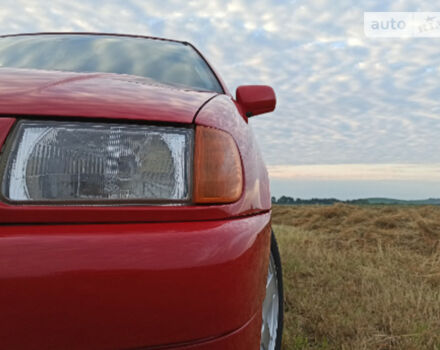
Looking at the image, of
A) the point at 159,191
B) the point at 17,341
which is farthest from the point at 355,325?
the point at 17,341

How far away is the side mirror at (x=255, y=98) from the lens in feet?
6.12

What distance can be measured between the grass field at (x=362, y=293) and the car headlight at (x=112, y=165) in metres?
1.47

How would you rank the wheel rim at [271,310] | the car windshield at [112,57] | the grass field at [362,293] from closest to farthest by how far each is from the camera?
the wheel rim at [271,310]
the car windshield at [112,57]
the grass field at [362,293]

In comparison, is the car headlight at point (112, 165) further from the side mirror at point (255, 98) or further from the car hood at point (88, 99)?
the side mirror at point (255, 98)

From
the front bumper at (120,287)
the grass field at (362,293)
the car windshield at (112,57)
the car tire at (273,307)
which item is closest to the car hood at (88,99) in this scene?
the front bumper at (120,287)

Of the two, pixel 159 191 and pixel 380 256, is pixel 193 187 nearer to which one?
pixel 159 191

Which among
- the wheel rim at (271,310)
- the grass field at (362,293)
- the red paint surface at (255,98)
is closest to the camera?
the wheel rim at (271,310)

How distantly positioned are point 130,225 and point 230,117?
0.52 meters

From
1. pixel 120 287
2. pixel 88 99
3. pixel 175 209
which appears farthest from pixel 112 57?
pixel 120 287

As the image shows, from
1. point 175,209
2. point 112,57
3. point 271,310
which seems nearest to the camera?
point 175,209

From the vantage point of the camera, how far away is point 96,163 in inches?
37.3

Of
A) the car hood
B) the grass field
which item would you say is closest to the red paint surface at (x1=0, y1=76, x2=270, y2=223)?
the car hood

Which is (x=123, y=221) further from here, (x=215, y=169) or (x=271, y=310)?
(x=271, y=310)

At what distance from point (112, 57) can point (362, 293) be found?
242cm
